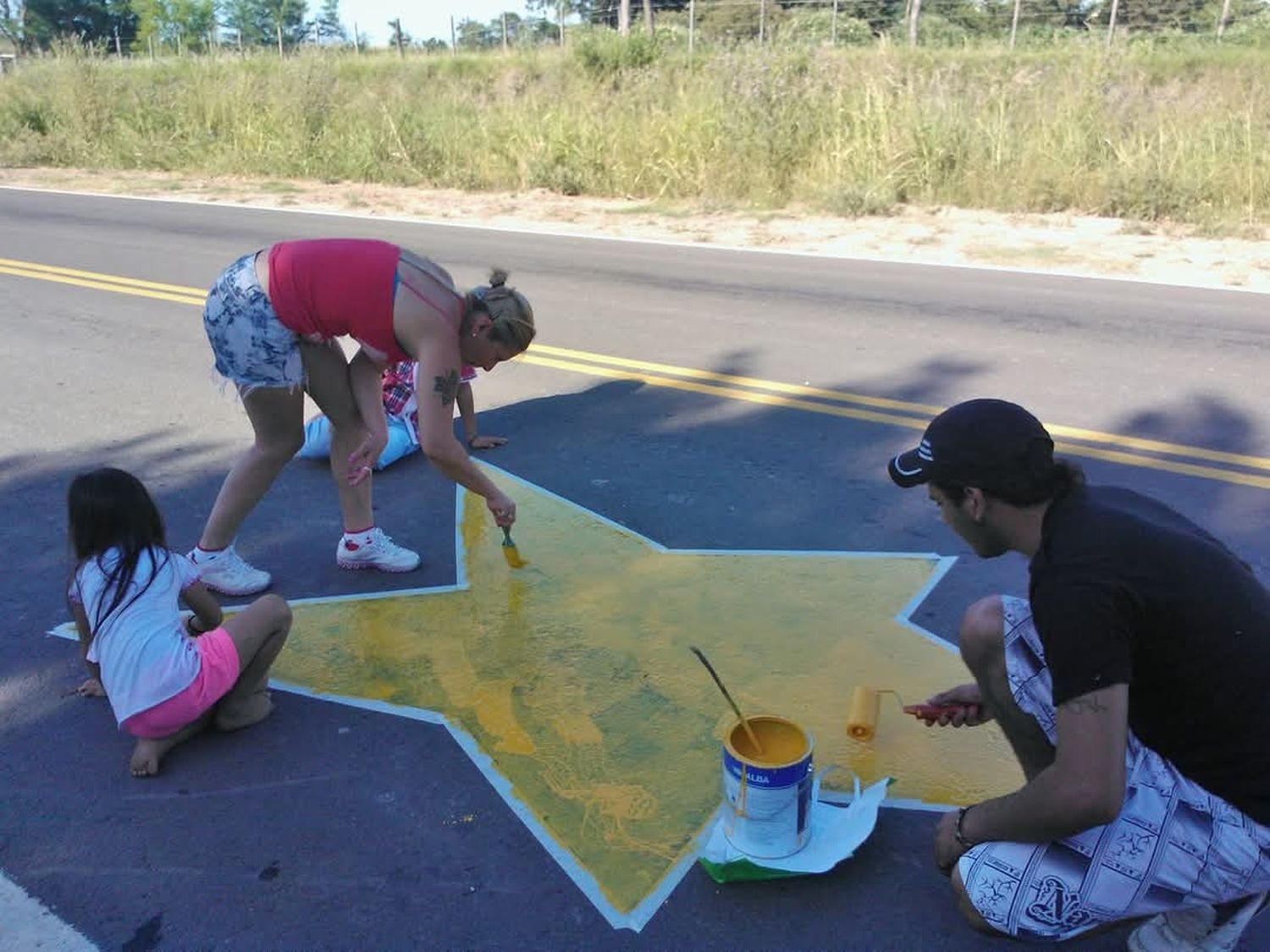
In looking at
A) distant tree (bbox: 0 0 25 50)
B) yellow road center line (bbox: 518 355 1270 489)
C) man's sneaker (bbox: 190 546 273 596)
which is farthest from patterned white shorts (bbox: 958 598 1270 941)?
distant tree (bbox: 0 0 25 50)

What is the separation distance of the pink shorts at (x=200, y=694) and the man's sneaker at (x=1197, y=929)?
8.01 feet

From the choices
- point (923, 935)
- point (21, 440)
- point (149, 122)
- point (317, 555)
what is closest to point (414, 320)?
point (317, 555)

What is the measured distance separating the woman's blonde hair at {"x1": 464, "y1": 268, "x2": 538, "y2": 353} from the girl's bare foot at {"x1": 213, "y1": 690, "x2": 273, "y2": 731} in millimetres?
1342

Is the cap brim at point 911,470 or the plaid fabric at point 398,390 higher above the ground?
the cap brim at point 911,470

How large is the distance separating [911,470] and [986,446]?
0.23 m

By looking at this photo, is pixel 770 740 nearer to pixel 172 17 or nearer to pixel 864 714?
pixel 864 714

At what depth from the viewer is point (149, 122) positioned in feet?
68.8

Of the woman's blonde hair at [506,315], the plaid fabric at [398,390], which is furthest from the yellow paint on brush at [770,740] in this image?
the plaid fabric at [398,390]

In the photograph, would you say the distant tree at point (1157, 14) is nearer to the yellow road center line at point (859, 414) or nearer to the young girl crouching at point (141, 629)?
the yellow road center line at point (859, 414)

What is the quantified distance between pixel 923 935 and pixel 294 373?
107 inches

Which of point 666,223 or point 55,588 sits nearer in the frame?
point 55,588

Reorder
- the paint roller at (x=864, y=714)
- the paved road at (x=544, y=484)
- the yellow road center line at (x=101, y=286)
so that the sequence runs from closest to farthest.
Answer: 1. the paved road at (x=544, y=484)
2. the paint roller at (x=864, y=714)
3. the yellow road center line at (x=101, y=286)

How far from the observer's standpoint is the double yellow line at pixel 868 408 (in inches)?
207

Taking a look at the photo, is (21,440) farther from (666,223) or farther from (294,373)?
(666,223)
